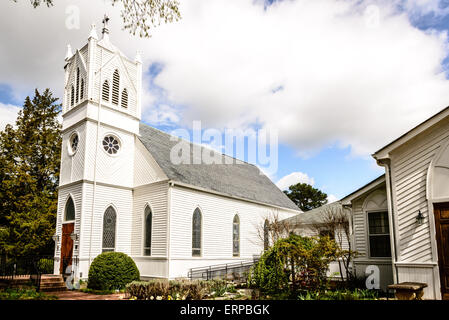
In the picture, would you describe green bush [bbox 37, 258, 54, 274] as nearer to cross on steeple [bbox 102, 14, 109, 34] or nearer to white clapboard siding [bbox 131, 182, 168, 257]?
white clapboard siding [bbox 131, 182, 168, 257]

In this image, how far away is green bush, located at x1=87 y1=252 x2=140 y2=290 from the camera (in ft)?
51.9

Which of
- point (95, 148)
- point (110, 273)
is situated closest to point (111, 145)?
point (95, 148)

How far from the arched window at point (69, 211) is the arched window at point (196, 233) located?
6892 mm

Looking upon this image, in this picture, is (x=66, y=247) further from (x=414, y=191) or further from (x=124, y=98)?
(x=414, y=191)

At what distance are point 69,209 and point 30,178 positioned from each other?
403 inches

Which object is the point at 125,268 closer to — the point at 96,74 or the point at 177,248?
the point at 177,248

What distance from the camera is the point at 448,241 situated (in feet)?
33.8

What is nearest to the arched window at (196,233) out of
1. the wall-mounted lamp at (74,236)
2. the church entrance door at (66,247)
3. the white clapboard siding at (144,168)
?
the white clapboard siding at (144,168)

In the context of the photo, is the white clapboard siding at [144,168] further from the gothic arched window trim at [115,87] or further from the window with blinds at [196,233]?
the window with blinds at [196,233]

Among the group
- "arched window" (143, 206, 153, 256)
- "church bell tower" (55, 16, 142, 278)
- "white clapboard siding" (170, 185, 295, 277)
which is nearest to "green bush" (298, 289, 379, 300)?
"white clapboard siding" (170, 185, 295, 277)

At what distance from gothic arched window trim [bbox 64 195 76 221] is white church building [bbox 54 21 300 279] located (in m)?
0.06

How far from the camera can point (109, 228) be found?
19.6 metres

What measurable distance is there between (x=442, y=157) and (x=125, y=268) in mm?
13816
